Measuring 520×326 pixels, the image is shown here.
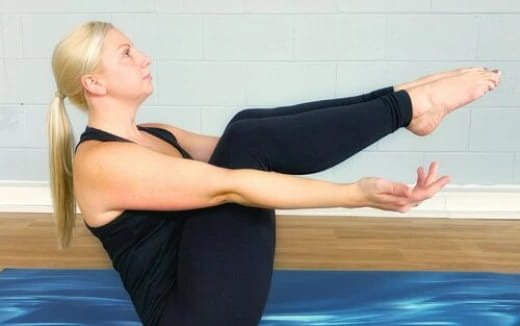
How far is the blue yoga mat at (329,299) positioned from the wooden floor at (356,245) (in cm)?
40

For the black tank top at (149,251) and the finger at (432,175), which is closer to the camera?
the finger at (432,175)

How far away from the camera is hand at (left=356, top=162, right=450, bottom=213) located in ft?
3.68

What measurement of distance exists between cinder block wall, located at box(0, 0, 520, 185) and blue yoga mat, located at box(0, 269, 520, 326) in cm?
121

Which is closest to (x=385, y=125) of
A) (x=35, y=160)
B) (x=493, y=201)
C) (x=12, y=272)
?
(x=12, y=272)

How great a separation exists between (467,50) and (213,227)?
2257 millimetres

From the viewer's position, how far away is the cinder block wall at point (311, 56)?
10.0ft

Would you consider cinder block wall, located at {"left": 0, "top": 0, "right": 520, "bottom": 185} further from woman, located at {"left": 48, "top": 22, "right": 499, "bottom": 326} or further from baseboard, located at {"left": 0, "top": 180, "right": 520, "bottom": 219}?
woman, located at {"left": 48, "top": 22, "right": 499, "bottom": 326}

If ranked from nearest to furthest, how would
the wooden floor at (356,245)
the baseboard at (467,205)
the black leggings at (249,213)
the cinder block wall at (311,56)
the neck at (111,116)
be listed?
the black leggings at (249,213) → the neck at (111,116) → the wooden floor at (356,245) → the cinder block wall at (311,56) → the baseboard at (467,205)

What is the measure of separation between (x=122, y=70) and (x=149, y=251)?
0.44m

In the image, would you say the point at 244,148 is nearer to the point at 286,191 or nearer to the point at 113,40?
the point at 286,191

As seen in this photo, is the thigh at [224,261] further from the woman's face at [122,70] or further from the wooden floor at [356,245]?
the wooden floor at [356,245]

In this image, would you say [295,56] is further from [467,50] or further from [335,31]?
[467,50]

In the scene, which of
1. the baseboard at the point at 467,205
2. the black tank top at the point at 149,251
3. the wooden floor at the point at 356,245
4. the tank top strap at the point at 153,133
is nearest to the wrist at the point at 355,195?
the black tank top at the point at 149,251

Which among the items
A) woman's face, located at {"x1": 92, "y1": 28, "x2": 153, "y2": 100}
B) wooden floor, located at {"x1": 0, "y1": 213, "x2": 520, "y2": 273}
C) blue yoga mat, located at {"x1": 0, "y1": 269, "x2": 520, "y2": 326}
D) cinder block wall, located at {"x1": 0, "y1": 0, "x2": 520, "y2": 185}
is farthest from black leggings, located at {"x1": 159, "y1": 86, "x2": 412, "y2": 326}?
cinder block wall, located at {"x1": 0, "y1": 0, "x2": 520, "y2": 185}
